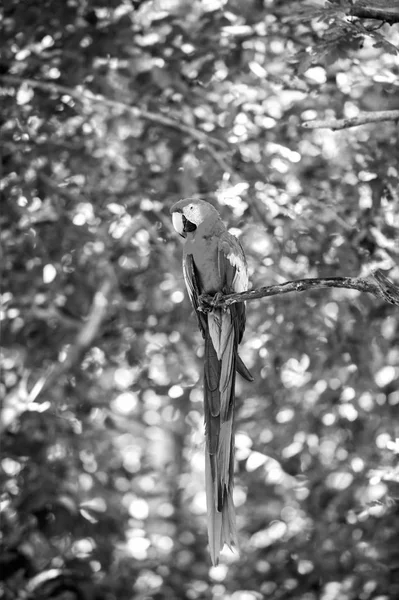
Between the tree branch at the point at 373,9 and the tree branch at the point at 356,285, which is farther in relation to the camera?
the tree branch at the point at 373,9

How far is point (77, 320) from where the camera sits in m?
2.89

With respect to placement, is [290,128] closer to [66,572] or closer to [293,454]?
[293,454]

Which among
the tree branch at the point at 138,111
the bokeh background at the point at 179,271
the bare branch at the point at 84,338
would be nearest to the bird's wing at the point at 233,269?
the bokeh background at the point at 179,271

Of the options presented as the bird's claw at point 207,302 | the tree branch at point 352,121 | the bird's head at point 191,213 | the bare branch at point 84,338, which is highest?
the tree branch at point 352,121

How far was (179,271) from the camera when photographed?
2.63m

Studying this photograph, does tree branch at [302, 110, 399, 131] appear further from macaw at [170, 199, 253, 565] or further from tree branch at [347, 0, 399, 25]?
macaw at [170, 199, 253, 565]

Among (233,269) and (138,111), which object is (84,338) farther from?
(233,269)

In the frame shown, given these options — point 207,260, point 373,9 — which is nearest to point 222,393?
point 207,260

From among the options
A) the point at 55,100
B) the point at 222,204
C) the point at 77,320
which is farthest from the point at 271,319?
the point at 55,100

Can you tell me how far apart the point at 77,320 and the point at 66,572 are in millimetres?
917

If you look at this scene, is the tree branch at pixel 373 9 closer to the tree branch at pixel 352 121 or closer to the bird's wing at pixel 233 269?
the tree branch at pixel 352 121

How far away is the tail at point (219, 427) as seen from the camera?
4.89 feet

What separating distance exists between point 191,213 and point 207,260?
13 cm

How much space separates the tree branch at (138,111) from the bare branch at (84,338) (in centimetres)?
63
